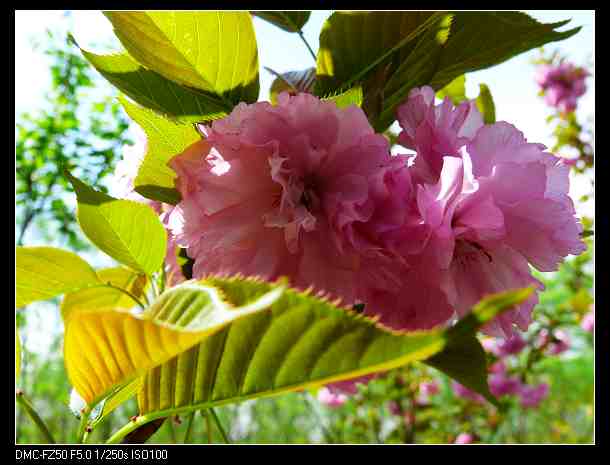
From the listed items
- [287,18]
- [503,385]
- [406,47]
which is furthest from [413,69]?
[503,385]

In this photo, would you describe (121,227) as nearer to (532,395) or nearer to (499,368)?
(499,368)

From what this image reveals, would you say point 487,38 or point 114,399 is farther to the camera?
point 487,38

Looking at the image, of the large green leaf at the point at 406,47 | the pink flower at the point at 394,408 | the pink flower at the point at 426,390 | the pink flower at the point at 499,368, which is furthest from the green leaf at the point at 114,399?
the pink flower at the point at 499,368

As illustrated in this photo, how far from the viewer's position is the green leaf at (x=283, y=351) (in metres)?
0.19

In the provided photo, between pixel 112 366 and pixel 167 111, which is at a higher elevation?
pixel 167 111

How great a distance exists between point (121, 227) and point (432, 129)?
203 mm

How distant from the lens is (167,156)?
382 mm

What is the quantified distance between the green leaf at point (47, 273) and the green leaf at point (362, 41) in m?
0.21

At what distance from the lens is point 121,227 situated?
0.39 metres
